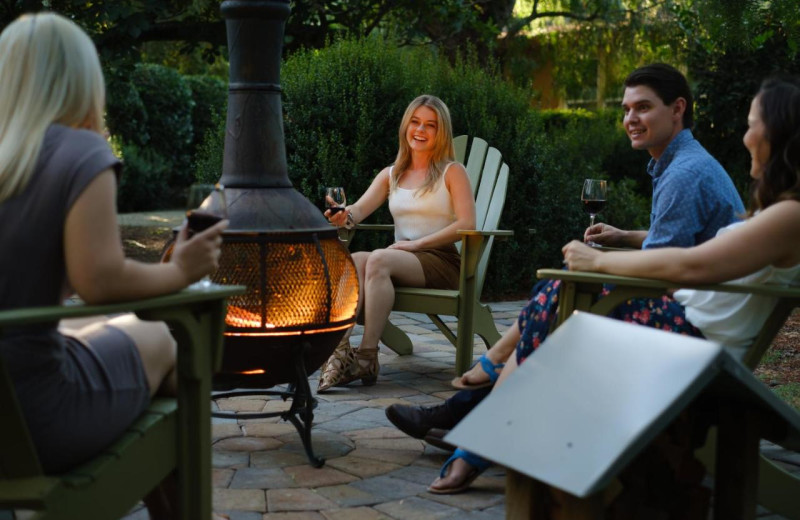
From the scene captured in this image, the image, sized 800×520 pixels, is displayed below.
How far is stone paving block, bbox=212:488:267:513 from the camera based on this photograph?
102 inches

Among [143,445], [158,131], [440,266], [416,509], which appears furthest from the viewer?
[158,131]

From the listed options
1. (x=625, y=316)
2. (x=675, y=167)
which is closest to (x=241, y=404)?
(x=625, y=316)

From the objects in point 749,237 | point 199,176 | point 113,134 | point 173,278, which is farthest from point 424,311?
point 113,134

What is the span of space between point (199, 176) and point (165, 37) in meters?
2.61

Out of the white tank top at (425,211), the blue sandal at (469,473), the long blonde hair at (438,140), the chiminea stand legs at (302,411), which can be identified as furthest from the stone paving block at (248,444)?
the long blonde hair at (438,140)

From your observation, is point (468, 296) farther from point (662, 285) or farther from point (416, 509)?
point (662, 285)

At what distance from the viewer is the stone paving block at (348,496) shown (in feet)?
8.71

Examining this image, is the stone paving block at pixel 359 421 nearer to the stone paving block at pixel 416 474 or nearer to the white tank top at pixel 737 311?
the stone paving block at pixel 416 474

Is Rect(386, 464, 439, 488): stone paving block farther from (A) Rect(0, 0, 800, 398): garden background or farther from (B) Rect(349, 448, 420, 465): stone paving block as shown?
(A) Rect(0, 0, 800, 398): garden background

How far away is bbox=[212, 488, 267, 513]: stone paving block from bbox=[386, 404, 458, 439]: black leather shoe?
0.56 m

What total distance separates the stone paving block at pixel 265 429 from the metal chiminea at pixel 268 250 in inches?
8.9

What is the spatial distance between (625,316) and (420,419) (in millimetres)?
802

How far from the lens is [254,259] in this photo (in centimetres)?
294

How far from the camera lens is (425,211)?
14.2 ft
